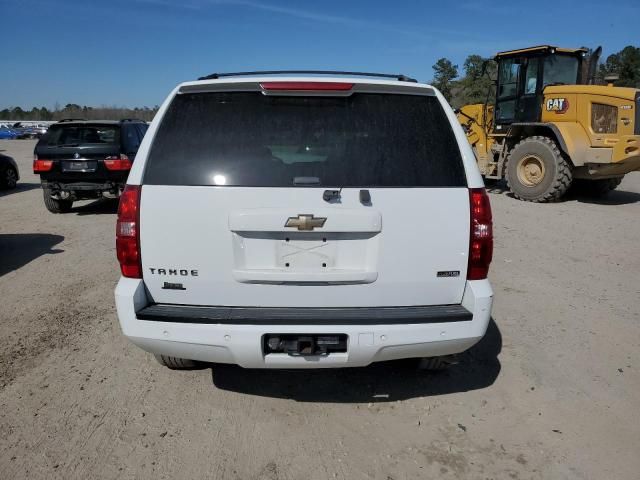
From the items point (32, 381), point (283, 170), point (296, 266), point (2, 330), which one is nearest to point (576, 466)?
point (296, 266)

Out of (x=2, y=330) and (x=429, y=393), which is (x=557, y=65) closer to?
(x=429, y=393)

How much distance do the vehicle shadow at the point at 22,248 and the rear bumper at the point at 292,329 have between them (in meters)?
4.30

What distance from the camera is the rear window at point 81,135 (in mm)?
9203

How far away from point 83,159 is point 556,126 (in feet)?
31.3

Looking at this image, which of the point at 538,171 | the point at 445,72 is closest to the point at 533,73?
the point at 538,171

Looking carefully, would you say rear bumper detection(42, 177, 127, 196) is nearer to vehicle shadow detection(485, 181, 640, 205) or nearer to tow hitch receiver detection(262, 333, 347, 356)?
tow hitch receiver detection(262, 333, 347, 356)

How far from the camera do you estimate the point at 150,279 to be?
2686 millimetres

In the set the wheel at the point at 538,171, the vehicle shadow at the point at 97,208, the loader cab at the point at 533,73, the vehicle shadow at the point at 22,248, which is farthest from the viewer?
the loader cab at the point at 533,73

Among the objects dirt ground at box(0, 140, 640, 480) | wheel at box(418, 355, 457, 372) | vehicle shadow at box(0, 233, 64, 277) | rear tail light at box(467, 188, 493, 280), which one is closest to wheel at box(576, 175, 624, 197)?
dirt ground at box(0, 140, 640, 480)

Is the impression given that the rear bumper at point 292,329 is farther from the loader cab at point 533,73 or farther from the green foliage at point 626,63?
the green foliage at point 626,63

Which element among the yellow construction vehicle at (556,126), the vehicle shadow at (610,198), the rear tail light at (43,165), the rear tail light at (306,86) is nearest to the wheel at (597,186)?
the yellow construction vehicle at (556,126)

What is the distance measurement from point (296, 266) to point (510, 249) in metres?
5.35

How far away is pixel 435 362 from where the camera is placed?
3289 mm

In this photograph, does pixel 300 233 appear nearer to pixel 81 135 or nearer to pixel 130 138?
pixel 130 138
